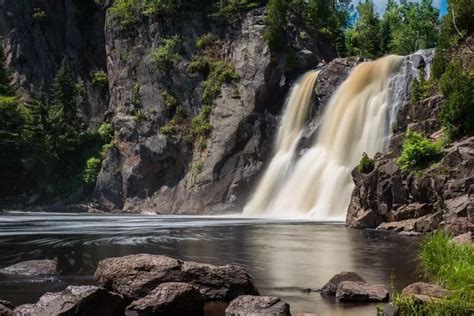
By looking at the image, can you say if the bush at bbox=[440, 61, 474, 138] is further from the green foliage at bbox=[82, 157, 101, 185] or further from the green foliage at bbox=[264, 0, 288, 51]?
the green foliage at bbox=[82, 157, 101, 185]

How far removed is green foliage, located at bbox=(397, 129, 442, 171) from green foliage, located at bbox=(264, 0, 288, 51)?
27087mm

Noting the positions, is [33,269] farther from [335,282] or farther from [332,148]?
[332,148]

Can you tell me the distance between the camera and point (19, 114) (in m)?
64.0

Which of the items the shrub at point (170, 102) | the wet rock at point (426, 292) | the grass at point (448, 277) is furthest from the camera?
the shrub at point (170, 102)

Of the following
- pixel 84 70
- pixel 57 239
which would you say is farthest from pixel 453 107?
pixel 84 70

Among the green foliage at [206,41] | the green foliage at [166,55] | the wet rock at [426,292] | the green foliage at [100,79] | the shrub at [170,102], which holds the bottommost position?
the wet rock at [426,292]

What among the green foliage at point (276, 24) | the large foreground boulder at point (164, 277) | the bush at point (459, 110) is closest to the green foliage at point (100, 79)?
the green foliage at point (276, 24)

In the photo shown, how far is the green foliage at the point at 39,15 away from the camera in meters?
76.1

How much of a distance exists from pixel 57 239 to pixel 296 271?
13.9 m

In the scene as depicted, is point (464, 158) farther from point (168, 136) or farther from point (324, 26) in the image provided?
point (324, 26)

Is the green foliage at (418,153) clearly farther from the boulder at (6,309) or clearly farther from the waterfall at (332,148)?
the boulder at (6,309)

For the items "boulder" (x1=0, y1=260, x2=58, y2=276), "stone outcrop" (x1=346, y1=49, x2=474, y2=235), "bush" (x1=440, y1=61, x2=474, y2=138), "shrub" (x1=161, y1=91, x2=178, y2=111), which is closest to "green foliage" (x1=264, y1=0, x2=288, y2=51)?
"shrub" (x1=161, y1=91, x2=178, y2=111)

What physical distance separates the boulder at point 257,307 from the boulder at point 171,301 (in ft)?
2.63

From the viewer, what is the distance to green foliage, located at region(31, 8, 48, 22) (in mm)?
76062
